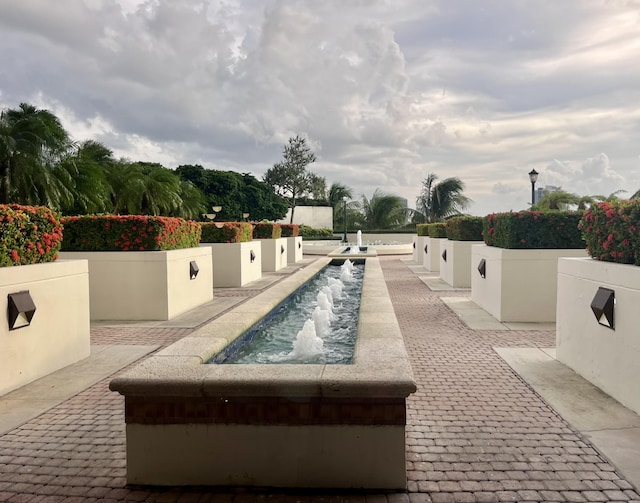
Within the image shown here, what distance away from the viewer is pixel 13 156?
59.9 feet

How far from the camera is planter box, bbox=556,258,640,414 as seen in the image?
4.15 meters

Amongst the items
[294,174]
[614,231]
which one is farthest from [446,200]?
[614,231]

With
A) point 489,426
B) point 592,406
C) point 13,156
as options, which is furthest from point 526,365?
point 13,156

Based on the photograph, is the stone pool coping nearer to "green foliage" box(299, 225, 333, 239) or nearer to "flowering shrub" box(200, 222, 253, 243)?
"flowering shrub" box(200, 222, 253, 243)

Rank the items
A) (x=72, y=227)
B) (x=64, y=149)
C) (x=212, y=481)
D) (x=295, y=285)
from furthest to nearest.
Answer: (x=64, y=149), (x=295, y=285), (x=72, y=227), (x=212, y=481)

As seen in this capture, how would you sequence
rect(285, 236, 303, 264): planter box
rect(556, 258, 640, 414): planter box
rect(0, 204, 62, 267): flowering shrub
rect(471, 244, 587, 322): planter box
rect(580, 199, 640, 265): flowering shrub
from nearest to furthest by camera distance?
1. rect(556, 258, 640, 414): planter box
2. rect(580, 199, 640, 265): flowering shrub
3. rect(0, 204, 62, 267): flowering shrub
4. rect(471, 244, 587, 322): planter box
5. rect(285, 236, 303, 264): planter box

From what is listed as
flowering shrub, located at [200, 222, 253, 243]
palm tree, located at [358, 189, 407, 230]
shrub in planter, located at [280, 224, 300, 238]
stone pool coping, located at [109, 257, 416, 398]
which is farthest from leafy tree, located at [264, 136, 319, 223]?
stone pool coping, located at [109, 257, 416, 398]

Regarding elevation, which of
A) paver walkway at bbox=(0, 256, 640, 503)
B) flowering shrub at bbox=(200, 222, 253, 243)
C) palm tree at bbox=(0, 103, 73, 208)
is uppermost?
palm tree at bbox=(0, 103, 73, 208)

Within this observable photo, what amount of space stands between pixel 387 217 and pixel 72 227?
40.1m

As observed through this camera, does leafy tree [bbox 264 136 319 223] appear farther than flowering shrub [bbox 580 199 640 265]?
Yes

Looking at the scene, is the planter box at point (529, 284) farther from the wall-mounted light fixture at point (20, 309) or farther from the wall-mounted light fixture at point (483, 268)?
the wall-mounted light fixture at point (20, 309)

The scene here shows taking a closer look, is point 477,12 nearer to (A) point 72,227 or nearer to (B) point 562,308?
(B) point 562,308

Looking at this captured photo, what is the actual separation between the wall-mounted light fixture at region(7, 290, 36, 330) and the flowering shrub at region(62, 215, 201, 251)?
3.45 meters

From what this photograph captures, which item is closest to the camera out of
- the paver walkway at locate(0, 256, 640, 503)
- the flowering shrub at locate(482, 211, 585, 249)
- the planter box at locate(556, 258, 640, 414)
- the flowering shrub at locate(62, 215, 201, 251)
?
the paver walkway at locate(0, 256, 640, 503)
